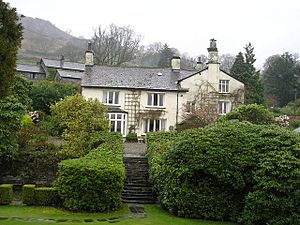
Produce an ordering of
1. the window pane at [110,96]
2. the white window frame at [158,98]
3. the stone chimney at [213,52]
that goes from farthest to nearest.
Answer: the stone chimney at [213,52], the white window frame at [158,98], the window pane at [110,96]

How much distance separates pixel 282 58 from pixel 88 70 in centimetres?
3436

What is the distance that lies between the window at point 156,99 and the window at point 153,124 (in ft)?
→ 5.47

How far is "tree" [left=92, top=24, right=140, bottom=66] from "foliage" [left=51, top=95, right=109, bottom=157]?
1603 inches

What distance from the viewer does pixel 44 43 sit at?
141m

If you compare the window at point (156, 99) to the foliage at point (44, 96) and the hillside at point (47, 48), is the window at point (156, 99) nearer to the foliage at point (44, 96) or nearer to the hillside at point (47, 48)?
the foliage at point (44, 96)

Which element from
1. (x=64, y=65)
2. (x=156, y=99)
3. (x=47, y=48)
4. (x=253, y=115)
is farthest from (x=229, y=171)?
(x=47, y=48)

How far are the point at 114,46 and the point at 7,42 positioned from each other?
6104cm

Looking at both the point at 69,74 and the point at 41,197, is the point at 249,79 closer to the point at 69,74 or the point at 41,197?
the point at 69,74

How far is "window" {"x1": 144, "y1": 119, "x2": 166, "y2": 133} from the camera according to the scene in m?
42.6

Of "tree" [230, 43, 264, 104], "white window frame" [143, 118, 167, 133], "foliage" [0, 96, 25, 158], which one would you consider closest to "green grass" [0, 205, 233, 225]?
"foliage" [0, 96, 25, 158]

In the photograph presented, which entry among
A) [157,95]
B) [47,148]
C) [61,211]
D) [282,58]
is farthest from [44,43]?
[61,211]

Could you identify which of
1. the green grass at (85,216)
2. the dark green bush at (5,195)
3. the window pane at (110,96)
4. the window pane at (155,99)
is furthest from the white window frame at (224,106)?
the dark green bush at (5,195)

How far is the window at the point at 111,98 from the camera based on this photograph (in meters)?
42.0

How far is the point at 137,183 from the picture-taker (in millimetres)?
23922
